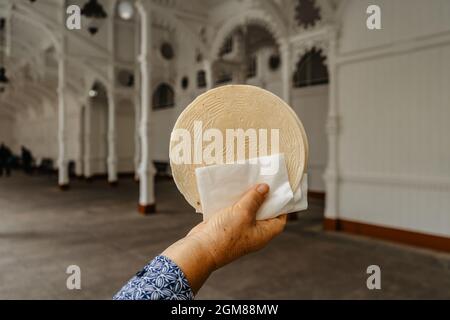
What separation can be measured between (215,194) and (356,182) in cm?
546

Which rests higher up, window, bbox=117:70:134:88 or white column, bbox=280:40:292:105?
window, bbox=117:70:134:88

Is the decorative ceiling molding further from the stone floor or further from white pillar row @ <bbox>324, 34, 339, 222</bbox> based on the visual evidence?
the stone floor

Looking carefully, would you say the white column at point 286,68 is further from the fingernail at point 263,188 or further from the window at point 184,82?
the window at point 184,82

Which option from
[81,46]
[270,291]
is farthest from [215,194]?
[81,46]

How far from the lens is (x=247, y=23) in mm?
8344

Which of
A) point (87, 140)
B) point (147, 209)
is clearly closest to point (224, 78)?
point (147, 209)

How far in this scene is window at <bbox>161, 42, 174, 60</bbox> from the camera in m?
13.6

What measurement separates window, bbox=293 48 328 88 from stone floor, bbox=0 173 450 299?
4540 mm

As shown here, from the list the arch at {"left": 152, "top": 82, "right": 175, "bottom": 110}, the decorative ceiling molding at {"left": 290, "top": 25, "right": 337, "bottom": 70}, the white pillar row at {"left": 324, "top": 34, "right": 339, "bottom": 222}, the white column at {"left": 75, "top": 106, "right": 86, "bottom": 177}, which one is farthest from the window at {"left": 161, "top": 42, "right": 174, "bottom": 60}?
the white pillar row at {"left": 324, "top": 34, "right": 339, "bottom": 222}

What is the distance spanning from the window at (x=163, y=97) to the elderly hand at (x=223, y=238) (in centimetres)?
1529

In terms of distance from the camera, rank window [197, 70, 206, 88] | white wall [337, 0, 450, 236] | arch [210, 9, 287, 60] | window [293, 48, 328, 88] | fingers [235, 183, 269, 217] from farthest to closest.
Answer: window [197, 70, 206, 88], window [293, 48, 328, 88], arch [210, 9, 287, 60], white wall [337, 0, 450, 236], fingers [235, 183, 269, 217]

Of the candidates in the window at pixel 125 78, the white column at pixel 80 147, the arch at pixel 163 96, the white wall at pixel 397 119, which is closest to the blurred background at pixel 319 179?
the white wall at pixel 397 119

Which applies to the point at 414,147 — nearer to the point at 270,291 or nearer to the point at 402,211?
the point at 402,211
